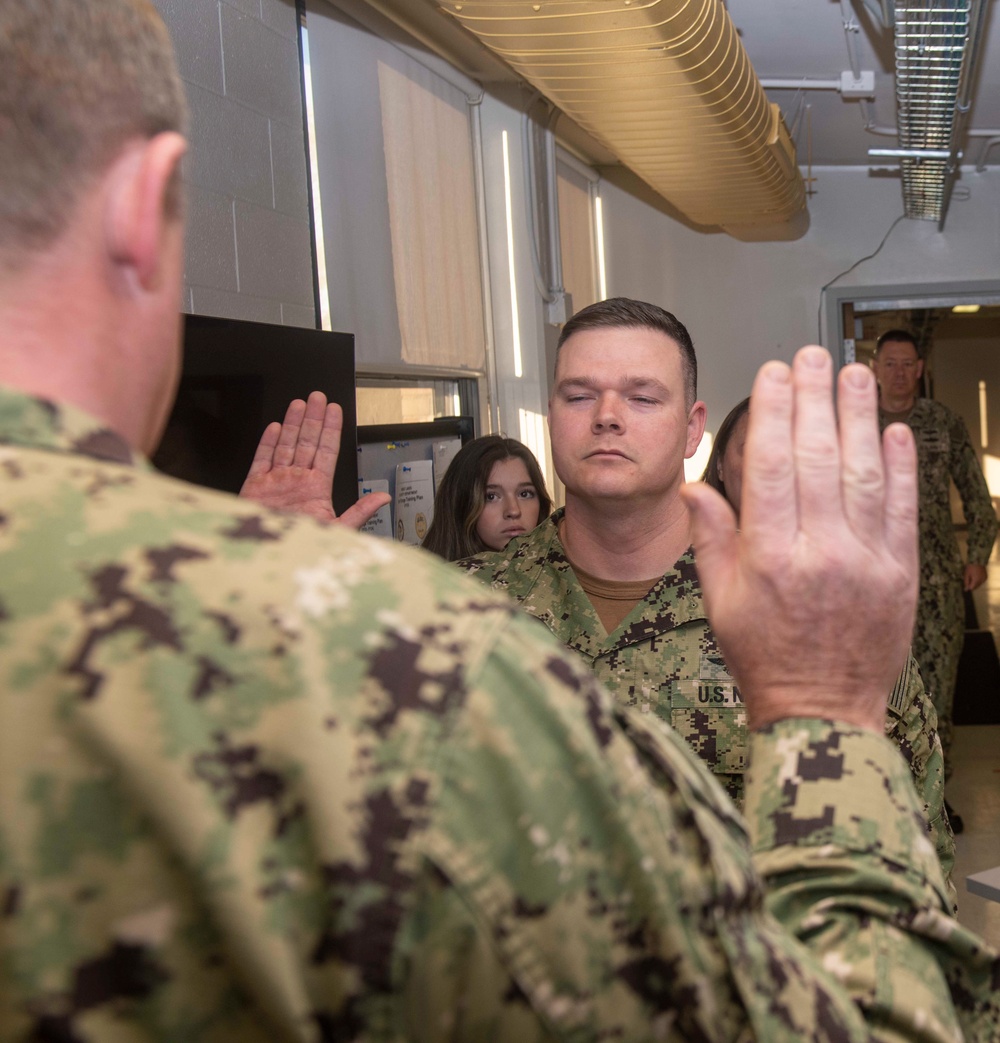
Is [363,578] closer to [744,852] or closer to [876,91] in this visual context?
[744,852]

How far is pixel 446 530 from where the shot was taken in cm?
353

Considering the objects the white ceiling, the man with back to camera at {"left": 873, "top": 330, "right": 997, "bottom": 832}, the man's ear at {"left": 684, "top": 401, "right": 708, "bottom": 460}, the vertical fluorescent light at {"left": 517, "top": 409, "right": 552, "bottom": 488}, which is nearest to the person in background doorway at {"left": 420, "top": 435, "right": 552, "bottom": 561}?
the vertical fluorescent light at {"left": 517, "top": 409, "right": 552, "bottom": 488}

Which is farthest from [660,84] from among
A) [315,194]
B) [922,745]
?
[922,745]

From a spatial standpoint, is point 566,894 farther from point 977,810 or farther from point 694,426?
point 977,810

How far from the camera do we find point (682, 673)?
1.75 m

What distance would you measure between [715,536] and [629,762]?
0.32 metres

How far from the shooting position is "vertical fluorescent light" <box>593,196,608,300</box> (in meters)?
6.50

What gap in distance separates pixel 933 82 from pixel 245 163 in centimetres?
253

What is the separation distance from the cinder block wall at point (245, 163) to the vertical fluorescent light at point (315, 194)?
51 mm

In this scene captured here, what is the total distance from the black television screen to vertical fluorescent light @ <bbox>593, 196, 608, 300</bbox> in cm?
437

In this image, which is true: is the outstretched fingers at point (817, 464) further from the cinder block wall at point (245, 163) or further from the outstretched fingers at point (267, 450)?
the cinder block wall at point (245, 163)

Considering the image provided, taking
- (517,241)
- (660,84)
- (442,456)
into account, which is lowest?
(442,456)

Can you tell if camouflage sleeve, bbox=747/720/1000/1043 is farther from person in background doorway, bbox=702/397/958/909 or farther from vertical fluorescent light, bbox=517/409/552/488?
vertical fluorescent light, bbox=517/409/552/488

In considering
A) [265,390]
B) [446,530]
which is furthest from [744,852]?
[446,530]
